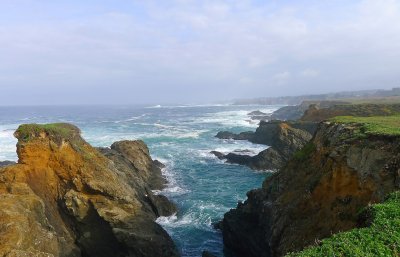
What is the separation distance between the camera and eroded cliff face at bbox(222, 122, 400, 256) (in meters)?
15.5

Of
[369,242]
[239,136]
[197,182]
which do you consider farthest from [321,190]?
[239,136]

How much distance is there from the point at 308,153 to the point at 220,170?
2484 cm

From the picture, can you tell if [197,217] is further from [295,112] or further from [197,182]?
[295,112]

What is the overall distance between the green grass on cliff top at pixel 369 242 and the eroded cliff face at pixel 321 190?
2294mm

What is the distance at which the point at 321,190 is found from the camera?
17.8 metres

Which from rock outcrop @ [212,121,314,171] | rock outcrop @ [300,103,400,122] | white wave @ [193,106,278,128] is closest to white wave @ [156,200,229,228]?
rock outcrop @ [212,121,314,171]

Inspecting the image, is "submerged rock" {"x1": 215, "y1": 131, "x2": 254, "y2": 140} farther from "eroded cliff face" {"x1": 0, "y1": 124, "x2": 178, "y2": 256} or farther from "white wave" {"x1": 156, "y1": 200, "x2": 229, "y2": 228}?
"eroded cliff face" {"x1": 0, "y1": 124, "x2": 178, "y2": 256}

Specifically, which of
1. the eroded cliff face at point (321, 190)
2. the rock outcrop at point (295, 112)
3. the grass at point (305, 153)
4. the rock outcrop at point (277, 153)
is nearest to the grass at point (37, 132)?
the eroded cliff face at point (321, 190)

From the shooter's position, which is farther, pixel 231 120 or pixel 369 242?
pixel 231 120

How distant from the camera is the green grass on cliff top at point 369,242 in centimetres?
974

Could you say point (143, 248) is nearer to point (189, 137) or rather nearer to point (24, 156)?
point (24, 156)

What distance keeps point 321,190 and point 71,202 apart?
1423 centimetres

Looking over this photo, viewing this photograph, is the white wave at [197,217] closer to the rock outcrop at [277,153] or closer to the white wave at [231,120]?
the rock outcrop at [277,153]

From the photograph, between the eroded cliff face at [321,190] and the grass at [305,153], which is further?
the grass at [305,153]
